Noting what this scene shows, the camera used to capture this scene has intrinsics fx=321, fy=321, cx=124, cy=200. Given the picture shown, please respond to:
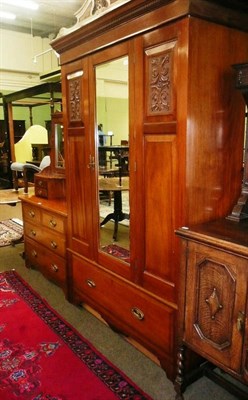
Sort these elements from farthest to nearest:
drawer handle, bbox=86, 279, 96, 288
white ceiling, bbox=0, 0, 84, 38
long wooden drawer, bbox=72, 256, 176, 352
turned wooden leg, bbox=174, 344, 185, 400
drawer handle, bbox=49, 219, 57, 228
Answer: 1. white ceiling, bbox=0, 0, 84, 38
2. drawer handle, bbox=49, 219, 57, 228
3. drawer handle, bbox=86, 279, 96, 288
4. long wooden drawer, bbox=72, 256, 176, 352
5. turned wooden leg, bbox=174, 344, 185, 400

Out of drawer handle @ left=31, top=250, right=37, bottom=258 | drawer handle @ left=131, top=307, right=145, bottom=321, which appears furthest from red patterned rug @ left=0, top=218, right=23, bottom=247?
drawer handle @ left=131, top=307, right=145, bottom=321

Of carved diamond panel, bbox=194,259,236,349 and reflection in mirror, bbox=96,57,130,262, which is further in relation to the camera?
reflection in mirror, bbox=96,57,130,262

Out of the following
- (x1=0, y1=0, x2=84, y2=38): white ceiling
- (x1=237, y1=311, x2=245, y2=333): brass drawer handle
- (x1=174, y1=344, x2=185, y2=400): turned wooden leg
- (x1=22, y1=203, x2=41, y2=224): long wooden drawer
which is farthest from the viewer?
(x1=0, y1=0, x2=84, y2=38): white ceiling

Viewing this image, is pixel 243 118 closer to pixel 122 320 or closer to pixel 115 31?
pixel 115 31

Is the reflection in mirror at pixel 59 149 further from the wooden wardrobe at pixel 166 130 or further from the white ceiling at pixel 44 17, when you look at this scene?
the white ceiling at pixel 44 17

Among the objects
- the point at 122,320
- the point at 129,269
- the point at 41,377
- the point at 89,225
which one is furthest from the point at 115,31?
the point at 41,377

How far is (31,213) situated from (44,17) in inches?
207

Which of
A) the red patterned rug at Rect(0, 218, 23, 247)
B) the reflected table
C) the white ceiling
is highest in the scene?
the white ceiling

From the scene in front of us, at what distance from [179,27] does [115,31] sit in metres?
0.50

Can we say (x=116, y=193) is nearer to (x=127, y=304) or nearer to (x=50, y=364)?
(x=127, y=304)

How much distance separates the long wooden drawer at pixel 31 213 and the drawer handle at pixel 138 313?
56.3 inches

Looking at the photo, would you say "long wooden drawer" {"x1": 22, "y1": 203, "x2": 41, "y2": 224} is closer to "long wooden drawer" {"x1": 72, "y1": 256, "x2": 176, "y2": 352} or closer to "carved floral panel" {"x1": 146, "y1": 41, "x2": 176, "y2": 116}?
"long wooden drawer" {"x1": 72, "y1": 256, "x2": 176, "y2": 352}

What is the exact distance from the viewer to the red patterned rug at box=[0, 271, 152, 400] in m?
1.70

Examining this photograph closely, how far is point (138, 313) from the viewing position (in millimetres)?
1924
